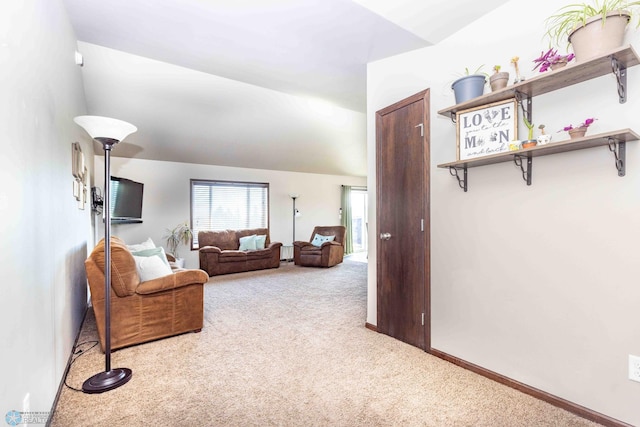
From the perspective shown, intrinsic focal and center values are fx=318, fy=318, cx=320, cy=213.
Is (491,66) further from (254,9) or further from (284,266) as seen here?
(284,266)

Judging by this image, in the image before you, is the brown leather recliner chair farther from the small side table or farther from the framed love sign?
the framed love sign

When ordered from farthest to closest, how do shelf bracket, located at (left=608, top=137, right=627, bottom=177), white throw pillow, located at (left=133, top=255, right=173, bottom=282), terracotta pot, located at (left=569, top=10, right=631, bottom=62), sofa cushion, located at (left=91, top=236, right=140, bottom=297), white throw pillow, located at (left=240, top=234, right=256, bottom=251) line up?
white throw pillow, located at (left=240, top=234, right=256, bottom=251)
white throw pillow, located at (left=133, top=255, right=173, bottom=282)
sofa cushion, located at (left=91, top=236, right=140, bottom=297)
shelf bracket, located at (left=608, top=137, right=627, bottom=177)
terracotta pot, located at (left=569, top=10, right=631, bottom=62)

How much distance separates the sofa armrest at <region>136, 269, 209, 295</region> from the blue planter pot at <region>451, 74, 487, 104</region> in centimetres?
269

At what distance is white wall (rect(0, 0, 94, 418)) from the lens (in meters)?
1.16

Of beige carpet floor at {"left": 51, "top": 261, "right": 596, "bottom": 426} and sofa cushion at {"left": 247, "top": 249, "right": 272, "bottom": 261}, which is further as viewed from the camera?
sofa cushion at {"left": 247, "top": 249, "right": 272, "bottom": 261}

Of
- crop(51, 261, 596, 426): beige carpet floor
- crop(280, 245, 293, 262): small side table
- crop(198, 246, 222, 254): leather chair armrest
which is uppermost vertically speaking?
crop(198, 246, 222, 254): leather chair armrest

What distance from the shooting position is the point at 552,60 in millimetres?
1725

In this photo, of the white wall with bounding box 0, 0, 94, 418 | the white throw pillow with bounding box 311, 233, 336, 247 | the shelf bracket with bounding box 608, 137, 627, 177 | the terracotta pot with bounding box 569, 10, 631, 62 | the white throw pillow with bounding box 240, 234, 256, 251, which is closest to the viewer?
the white wall with bounding box 0, 0, 94, 418

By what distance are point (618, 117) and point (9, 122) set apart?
272 cm

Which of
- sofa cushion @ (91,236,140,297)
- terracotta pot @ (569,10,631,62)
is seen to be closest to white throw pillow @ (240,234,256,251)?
sofa cushion @ (91,236,140,297)

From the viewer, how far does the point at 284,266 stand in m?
6.88

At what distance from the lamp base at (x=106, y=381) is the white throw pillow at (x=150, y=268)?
849mm

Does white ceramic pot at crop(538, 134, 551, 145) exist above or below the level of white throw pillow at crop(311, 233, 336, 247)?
above

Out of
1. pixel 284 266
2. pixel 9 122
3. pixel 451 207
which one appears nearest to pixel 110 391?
pixel 9 122
